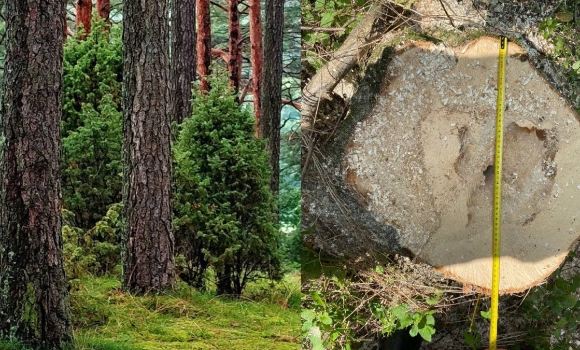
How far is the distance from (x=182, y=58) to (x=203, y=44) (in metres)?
0.07

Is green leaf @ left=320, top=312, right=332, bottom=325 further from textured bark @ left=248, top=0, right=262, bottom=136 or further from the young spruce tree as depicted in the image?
textured bark @ left=248, top=0, right=262, bottom=136

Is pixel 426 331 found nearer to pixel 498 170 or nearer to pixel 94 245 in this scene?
pixel 498 170

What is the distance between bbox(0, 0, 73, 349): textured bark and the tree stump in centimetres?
97

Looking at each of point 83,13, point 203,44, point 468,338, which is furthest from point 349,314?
point 83,13

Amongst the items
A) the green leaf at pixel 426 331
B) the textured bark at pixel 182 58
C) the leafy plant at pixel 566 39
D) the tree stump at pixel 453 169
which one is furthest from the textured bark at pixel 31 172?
the leafy plant at pixel 566 39

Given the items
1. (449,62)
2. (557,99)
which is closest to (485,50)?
(449,62)

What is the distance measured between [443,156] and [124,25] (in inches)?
43.7

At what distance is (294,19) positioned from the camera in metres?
2.22

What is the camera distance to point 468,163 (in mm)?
2482

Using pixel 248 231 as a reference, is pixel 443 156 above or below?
above

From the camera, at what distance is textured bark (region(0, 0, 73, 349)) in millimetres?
1736

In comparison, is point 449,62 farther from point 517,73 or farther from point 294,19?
point 294,19

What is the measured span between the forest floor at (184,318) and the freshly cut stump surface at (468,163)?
501 mm

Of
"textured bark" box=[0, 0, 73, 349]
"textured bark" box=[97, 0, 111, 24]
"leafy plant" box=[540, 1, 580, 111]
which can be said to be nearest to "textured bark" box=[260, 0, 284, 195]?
"textured bark" box=[97, 0, 111, 24]
